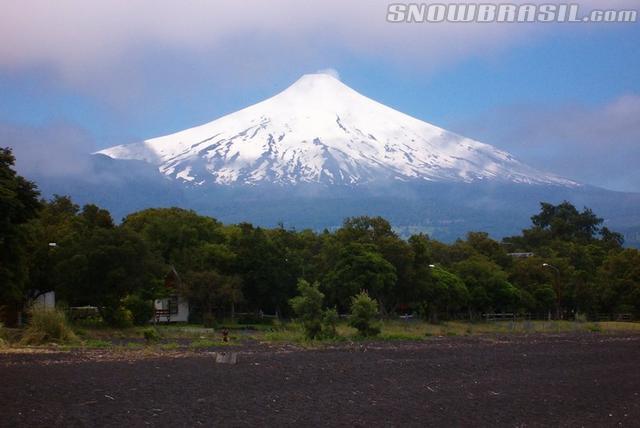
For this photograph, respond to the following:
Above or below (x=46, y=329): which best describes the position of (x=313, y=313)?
above

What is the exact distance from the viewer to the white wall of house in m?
51.0

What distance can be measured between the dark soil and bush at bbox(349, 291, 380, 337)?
271 inches

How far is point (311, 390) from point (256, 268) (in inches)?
1540

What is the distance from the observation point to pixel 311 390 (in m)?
12.6

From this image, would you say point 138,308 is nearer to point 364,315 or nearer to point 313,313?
point 364,315

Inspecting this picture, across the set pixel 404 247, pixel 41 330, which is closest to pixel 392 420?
pixel 41 330

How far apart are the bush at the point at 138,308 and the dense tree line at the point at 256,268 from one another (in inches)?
2.7

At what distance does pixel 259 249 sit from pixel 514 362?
3411 cm

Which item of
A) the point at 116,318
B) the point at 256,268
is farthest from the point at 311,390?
the point at 256,268

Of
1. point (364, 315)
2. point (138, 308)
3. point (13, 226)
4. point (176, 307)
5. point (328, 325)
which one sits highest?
point (13, 226)

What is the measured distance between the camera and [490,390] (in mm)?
13438

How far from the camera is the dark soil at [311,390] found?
9.87 m

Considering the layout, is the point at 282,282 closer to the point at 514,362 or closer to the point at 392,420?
the point at 514,362

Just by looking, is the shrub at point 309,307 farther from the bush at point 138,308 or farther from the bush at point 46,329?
the bush at point 138,308
